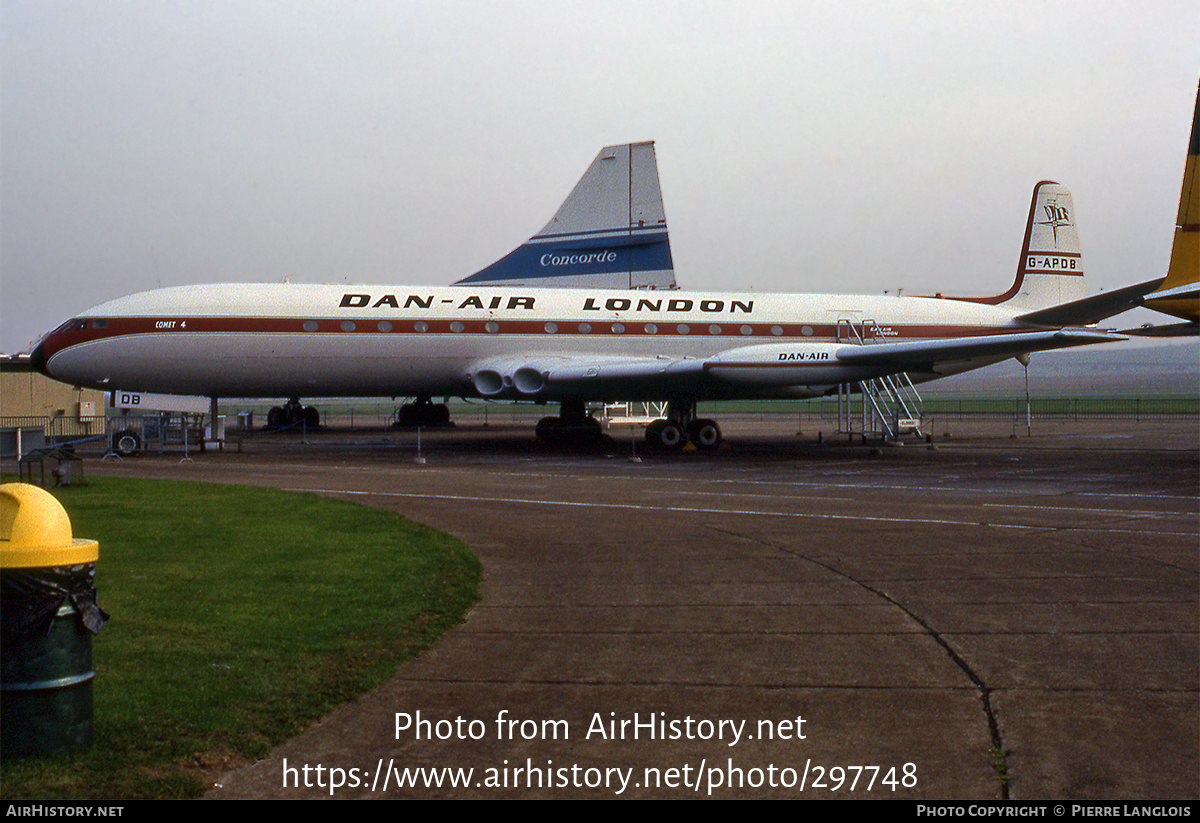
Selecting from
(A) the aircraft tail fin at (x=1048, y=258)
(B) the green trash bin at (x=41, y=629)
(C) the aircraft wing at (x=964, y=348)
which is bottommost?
(B) the green trash bin at (x=41, y=629)

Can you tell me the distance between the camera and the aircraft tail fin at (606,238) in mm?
38562

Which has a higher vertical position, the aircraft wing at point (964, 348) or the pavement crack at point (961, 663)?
the aircraft wing at point (964, 348)

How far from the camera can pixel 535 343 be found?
24531 millimetres

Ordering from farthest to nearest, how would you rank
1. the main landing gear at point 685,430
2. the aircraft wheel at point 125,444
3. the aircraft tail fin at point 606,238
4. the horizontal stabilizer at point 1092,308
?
the aircraft tail fin at point 606,238 → the main landing gear at point 685,430 → the aircraft wheel at point 125,444 → the horizontal stabilizer at point 1092,308

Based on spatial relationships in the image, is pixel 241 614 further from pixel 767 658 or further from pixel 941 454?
pixel 941 454

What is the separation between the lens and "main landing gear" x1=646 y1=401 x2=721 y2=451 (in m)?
→ 24.8

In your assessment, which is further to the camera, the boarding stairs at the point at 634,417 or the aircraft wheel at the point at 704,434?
the boarding stairs at the point at 634,417

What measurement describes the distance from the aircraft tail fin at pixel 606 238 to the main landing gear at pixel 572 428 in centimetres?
1129

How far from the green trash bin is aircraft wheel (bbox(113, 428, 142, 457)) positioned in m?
21.2

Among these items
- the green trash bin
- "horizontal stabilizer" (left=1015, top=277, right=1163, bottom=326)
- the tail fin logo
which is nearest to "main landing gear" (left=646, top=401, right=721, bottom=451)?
"horizontal stabilizer" (left=1015, top=277, right=1163, bottom=326)

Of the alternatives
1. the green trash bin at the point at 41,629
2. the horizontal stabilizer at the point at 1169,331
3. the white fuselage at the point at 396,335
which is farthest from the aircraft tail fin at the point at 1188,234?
the green trash bin at the point at 41,629

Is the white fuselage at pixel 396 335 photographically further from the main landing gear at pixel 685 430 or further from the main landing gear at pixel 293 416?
the main landing gear at pixel 293 416

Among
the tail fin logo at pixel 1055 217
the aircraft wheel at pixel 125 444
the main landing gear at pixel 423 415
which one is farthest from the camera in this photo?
the main landing gear at pixel 423 415

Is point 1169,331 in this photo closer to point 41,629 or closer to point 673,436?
point 673,436
